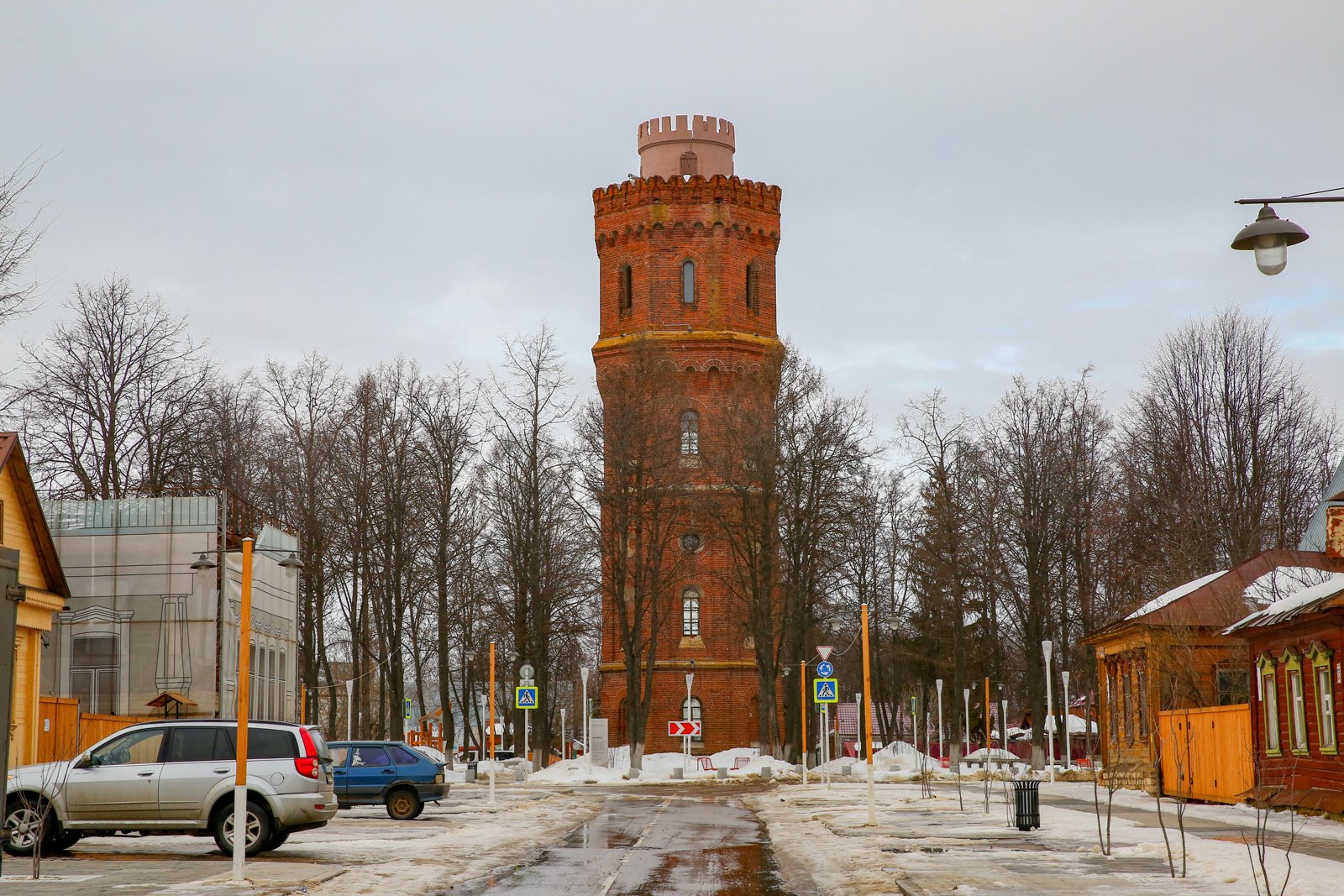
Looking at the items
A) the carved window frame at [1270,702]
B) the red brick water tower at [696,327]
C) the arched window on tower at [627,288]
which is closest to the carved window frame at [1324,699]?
the carved window frame at [1270,702]

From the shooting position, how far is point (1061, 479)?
53625mm

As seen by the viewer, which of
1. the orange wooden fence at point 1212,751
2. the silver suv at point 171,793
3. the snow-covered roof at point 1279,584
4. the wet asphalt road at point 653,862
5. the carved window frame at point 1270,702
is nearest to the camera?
the wet asphalt road at point 653,862

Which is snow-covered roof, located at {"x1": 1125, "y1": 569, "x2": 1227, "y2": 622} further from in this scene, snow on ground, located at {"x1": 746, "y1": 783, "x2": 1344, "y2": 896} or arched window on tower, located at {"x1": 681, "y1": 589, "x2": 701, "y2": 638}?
arched window on tower, located at {"x1": 681, "y1": 589, "x2": 701, "y2": 638}

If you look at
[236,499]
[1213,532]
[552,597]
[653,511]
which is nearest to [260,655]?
[236,499]

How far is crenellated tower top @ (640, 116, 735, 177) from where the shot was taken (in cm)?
6462

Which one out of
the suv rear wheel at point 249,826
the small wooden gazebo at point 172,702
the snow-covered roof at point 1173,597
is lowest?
the suv rear wheel at point 249,826

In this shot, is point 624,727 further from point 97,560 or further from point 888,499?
point 97,560

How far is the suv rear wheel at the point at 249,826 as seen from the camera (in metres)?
18.4

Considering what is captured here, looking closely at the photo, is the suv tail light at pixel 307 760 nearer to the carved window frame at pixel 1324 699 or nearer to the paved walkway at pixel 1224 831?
the paved walkway at pixel 1224 831

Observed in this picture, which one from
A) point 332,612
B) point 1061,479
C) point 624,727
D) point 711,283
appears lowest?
point 624,727

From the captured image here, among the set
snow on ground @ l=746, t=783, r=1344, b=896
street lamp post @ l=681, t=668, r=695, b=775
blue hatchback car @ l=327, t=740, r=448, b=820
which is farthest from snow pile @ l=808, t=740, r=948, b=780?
blue hatchback car @ l=327, t=740, r=448, b=820

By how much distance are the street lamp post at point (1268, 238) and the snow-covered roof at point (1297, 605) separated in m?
12.5

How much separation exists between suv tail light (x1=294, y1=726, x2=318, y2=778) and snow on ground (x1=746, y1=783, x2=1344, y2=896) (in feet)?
19.6

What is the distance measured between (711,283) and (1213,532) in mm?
22439
